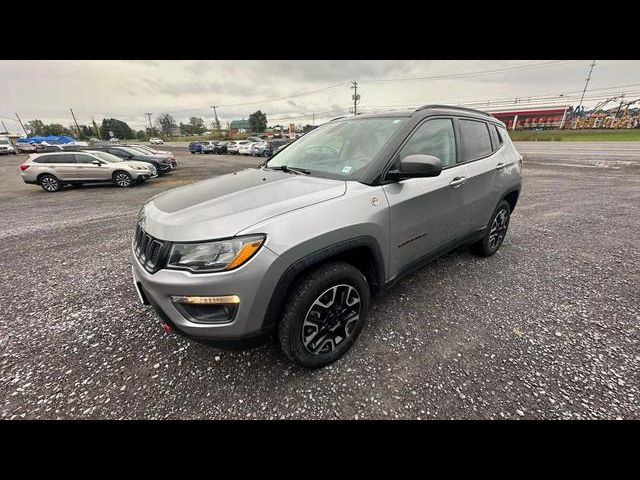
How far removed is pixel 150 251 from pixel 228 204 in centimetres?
56

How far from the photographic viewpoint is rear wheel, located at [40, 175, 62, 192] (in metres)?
9.63

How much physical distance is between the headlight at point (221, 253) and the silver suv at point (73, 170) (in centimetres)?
1109

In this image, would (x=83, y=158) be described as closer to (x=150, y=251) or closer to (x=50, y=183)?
(x=50, y=183)

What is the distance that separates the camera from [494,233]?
3.56 metres

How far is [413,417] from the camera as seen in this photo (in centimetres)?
167

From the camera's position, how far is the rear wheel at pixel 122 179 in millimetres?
10175

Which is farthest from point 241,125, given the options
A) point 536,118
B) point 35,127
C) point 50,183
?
point 50,183

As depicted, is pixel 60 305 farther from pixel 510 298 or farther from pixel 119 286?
pixel 510 298

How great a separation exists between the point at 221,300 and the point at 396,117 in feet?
6.81

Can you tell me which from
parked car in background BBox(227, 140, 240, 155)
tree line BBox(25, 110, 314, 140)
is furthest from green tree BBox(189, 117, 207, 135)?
parked car in background BBox(227, 140, 240, 155)

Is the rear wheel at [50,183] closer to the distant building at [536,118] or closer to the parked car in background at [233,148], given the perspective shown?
the parked car in background at [233,148]

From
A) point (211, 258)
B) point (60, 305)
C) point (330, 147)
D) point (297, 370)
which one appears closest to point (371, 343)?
point (297, 370)

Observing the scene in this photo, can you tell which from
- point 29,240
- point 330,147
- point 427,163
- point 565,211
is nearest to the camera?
point 427,163

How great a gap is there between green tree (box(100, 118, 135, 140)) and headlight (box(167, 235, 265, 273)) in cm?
10365
